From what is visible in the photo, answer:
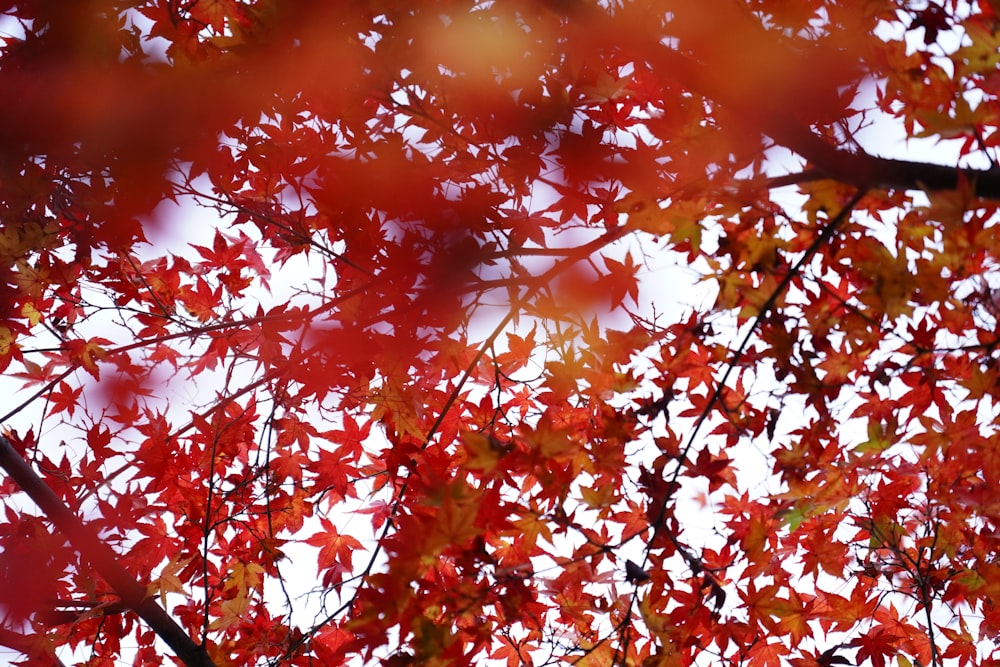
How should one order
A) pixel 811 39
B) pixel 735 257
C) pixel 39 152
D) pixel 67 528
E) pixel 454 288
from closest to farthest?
1. pixel 735 257
2. pixel 811 39
3. pixel 67 528
4. pixel 454 288
5. pixel 39 152

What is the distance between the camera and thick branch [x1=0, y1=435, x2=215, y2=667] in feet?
8.36

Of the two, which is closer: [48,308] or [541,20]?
[541,20]

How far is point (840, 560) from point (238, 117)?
3029 millimetres

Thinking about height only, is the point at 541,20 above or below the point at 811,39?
above

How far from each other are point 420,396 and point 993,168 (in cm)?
203

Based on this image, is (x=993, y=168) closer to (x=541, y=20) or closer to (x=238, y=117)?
(x=541, y=20)

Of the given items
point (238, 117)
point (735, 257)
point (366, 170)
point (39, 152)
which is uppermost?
point (39, 152)

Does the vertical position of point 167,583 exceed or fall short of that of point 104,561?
it falls short

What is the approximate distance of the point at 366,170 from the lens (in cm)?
307

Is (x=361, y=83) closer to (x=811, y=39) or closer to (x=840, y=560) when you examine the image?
(x=811, y=39)

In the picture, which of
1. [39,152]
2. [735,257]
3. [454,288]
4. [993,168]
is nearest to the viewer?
[993,168]

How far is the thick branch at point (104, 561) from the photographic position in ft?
8.36

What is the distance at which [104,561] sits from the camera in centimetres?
262

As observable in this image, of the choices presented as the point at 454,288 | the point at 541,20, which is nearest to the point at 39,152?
the point at 454,288
